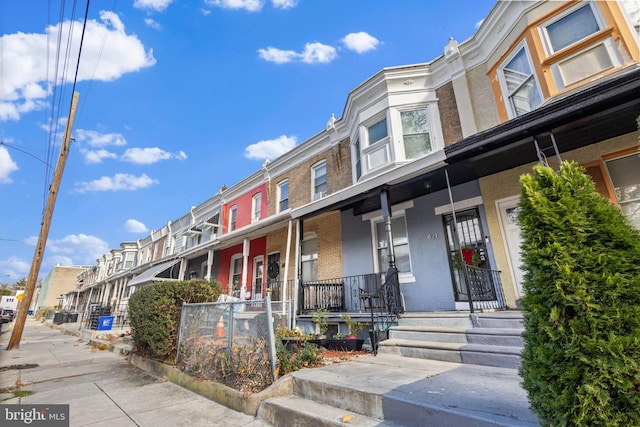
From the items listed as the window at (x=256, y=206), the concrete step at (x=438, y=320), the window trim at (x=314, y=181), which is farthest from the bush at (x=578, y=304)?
the window at (x=256, y=206)

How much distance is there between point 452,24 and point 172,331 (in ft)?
36.5

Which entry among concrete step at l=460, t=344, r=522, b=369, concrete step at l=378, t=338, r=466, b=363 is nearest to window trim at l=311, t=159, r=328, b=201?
concrete step at l=378, t=338, r=466, b=363

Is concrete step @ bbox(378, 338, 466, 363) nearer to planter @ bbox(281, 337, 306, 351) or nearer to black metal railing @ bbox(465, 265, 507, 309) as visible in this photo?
planter @ bbox(281, 337, 306, 351)

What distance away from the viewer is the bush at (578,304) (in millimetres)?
1542

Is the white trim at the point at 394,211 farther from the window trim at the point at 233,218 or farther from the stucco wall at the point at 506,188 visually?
the window trim at the point at 233,218

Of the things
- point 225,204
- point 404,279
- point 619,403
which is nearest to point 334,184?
point 404,279

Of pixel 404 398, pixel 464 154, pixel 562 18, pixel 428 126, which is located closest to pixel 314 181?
pixel 428 126

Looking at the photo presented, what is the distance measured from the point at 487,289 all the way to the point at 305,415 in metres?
4.82

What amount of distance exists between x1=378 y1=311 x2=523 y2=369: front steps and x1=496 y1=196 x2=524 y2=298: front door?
1.48 metres

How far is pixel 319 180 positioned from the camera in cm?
1143

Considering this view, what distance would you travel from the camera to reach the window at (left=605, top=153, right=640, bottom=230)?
5.14 metres

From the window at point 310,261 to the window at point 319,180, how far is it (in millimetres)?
1778

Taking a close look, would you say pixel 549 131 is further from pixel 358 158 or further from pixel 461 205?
pixel 358 158

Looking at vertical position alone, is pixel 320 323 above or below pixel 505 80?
below
